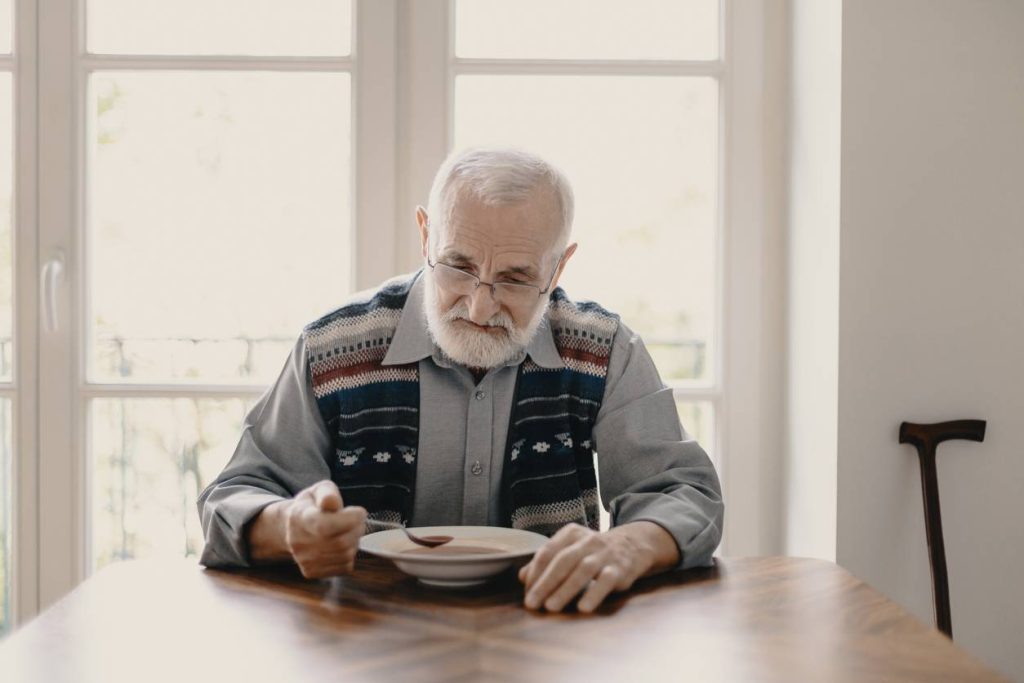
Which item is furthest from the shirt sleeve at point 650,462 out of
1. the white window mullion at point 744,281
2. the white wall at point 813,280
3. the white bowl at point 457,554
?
the white window mullion at point 744,281

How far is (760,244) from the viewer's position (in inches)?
104

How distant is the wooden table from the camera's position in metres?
1.05

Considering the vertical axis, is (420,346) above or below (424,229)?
below

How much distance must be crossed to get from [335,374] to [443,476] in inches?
10.6

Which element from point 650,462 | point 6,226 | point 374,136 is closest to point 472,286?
point 650,462

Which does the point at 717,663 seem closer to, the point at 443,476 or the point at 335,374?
the point at 443,476

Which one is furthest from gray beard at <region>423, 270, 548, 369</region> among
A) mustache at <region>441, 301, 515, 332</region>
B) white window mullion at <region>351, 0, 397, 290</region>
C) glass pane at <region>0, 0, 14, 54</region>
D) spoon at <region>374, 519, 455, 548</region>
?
glass pane at <region>0, 0, 14, 54</region>

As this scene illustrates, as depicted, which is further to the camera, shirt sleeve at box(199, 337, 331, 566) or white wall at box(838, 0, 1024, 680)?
white wall at box(838, 0, 1024, 680)

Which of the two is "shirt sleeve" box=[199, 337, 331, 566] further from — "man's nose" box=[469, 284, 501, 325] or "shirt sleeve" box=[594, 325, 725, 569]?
Answer: "shirt sleeve" box=[594, 325, 725, 569]

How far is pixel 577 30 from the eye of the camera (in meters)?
2.66

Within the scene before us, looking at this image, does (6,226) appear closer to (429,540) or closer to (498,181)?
(498,181)

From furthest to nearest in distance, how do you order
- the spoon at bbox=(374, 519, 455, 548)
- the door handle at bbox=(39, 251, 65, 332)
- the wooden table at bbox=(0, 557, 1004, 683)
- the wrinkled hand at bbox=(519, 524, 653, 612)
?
the door handle at bbox=(39, 251, 65, 332) < the spoon at bbox=(374, 519, 455, 548) < the wrinkled hand at bbox=(519, 524, 653, 612) < the wooden table at bbox=(0, 557, 1004, 683)

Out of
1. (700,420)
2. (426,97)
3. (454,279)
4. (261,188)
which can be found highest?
(426,97)

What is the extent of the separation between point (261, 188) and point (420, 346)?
103 cm
